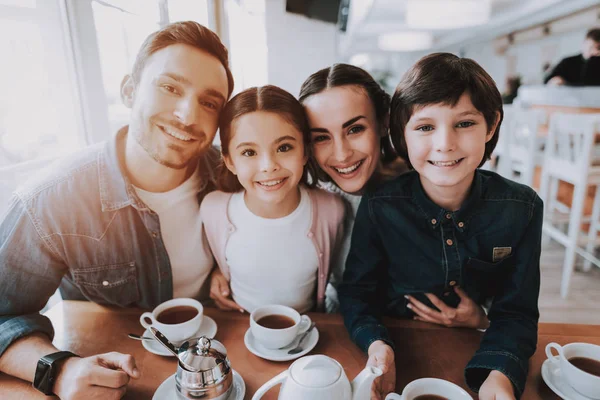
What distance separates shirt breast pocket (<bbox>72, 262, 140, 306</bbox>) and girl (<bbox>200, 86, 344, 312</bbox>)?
0.26 m

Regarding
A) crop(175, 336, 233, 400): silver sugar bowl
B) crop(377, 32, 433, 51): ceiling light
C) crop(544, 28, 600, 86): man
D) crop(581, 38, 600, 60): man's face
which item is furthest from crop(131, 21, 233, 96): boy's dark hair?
crop(377, 32, 433, 51): ceiling light

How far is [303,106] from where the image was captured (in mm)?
1176

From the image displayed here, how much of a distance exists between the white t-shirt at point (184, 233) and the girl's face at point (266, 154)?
0.25 meters

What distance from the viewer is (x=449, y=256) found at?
108 centimetres

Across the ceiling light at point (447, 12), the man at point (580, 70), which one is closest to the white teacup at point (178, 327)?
the ceiling light at point (447, 12)

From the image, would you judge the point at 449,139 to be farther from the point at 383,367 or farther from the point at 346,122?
the point at 383,367

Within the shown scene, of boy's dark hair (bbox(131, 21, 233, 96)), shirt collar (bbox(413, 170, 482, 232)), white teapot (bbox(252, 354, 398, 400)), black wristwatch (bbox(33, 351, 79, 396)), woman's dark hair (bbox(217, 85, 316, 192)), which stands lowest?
black wristwatch (bbox(33, 351, 79, 396))

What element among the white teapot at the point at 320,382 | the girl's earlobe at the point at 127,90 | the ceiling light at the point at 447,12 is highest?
the ceiling light at the point at 447,12

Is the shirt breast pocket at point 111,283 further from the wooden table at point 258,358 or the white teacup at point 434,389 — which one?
the white teacup at point 434,389

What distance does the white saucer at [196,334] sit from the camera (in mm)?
942

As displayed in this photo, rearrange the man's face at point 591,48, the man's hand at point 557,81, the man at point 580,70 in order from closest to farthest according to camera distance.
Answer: the man's face at point 591,48
the man at point 580,70
the man's hand at point 557,81

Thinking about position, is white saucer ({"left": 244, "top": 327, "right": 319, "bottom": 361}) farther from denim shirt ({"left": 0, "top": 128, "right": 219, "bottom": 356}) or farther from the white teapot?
denim shirt ({"left": 0, "top": 128, "right": 219, "bottom": 356})

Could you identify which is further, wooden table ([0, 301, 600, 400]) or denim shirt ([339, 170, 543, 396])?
denim shirt ([339, 170, 543, 396])

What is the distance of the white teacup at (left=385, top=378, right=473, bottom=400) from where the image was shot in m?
0.74
